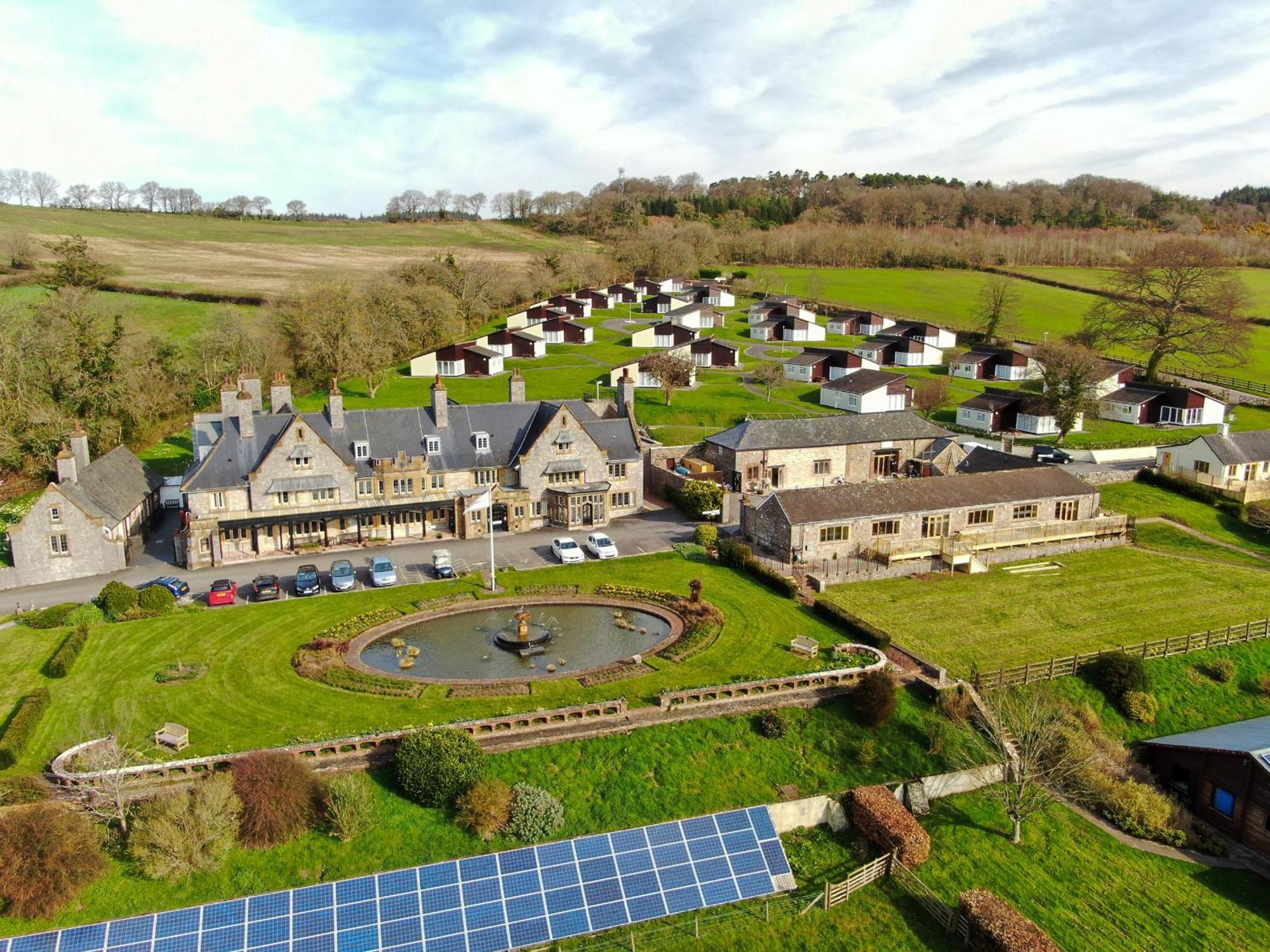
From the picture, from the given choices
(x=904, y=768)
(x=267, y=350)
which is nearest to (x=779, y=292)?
(x=267, y=350)

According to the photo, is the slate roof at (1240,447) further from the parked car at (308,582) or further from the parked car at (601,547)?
the parked car at (308,582)

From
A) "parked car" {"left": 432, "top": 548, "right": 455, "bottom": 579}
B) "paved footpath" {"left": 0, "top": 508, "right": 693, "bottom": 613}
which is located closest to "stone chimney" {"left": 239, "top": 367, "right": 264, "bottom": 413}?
"paved footpath" {"left": 0, "top": 508, "right": 693, "bottom": 613}

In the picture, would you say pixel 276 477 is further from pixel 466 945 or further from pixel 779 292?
pixel 779 292

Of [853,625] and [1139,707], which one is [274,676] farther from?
[1139,707]

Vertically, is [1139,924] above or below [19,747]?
below

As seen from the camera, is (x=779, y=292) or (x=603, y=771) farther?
(x=779, y=292)

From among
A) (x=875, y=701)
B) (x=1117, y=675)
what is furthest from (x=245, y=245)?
(x=1117, y=675)
